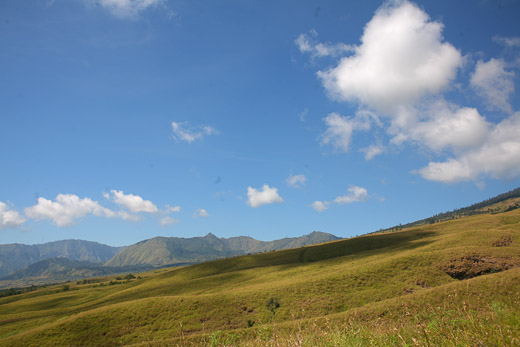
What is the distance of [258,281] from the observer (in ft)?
307

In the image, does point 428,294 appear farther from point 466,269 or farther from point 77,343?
point 77,343

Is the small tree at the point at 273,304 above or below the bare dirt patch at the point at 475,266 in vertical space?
below

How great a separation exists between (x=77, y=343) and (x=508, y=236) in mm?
111676

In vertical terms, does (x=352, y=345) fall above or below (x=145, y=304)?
above

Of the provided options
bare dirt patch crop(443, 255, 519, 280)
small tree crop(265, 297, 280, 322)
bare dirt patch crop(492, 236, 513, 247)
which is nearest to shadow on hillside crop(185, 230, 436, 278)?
bare dirt patch crop(492, 236, 513, 247)

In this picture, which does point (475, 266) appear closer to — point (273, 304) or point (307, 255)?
point (273, 304)

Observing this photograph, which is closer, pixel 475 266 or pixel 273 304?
pixel 273 304

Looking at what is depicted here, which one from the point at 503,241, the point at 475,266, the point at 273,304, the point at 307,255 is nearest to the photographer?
the point at 273,304

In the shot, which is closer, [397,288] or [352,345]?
[352,345]

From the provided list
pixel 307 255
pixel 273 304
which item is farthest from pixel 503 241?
pixel 307 255

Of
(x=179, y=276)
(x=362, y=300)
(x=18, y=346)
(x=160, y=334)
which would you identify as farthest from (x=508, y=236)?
(x=179, y=276)

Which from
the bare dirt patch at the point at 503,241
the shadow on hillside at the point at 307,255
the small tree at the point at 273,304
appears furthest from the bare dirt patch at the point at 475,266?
the shadow on hillside at the point at 307,255

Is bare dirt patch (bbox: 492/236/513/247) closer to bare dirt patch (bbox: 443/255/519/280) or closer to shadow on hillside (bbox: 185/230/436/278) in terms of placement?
bare dirt patch (bbox: 443/255/519/280)

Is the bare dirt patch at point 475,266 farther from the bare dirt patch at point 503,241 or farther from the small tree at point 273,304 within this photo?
the small tree at point 273,304
